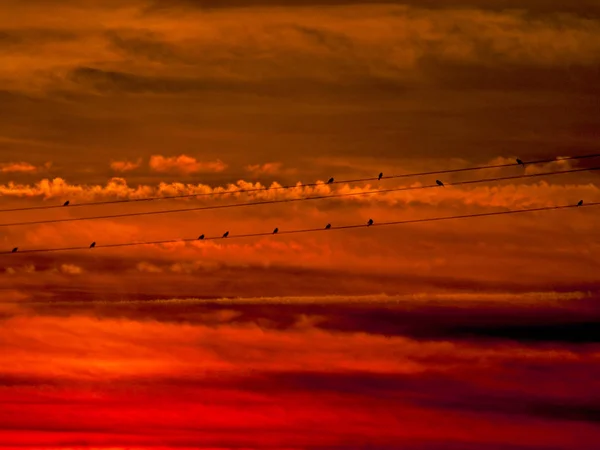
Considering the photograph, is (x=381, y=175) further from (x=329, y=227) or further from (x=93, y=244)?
(x=93, y=244)

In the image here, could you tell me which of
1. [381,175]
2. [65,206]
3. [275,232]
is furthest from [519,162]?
[65,206]

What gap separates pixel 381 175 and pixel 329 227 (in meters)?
5.34

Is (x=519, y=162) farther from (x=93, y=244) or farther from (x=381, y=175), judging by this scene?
(x=93, y=244)

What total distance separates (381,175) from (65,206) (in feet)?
47.9

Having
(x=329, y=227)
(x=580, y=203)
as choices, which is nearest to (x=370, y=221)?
(x=329, y=227)

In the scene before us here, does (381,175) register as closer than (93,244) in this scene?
Yes

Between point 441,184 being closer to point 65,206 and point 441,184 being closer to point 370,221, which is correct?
point 370,221

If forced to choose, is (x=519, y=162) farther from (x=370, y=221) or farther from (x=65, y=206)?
(x=65, y=206)

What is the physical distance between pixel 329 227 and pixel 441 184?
5.68m

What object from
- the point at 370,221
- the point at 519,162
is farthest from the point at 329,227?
the point at 519,162

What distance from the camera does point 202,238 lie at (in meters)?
107

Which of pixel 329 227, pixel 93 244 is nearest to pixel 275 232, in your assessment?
pixel 329 227

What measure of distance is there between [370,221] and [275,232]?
170 inches

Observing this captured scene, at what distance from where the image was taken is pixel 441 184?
109 m
